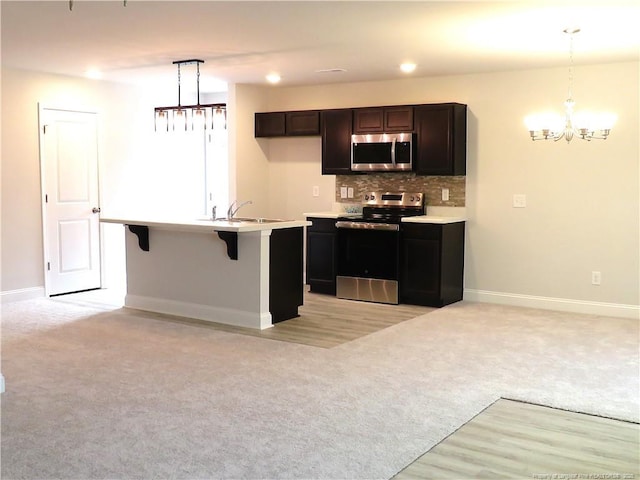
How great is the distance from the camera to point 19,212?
24.2 ft

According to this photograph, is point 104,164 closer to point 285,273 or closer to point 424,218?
point 285,273

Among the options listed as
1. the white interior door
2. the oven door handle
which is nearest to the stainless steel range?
the oven door handle

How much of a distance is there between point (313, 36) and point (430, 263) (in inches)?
108

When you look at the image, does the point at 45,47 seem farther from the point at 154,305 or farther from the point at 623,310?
the point at 623,310

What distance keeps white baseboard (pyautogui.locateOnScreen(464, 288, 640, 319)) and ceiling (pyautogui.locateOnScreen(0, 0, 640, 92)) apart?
229 cm

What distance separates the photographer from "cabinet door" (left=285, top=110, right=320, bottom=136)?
317 inches

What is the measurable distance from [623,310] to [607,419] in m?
3.04

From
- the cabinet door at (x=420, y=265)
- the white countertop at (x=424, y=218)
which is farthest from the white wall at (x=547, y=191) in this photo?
the cabinet door at (x=420, y=265)

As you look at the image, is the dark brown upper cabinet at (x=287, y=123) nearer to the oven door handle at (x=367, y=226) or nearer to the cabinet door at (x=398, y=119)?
the cabinet door at (x=398, y=119)

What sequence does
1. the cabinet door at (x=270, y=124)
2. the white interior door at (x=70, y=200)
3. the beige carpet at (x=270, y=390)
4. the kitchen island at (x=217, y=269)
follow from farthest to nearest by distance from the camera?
the cabinet door at (x=270, y=124) → the white interior door at (x=70, y=200) → the kitchen island at (x=217, y=269) → the beige carpet at (x=270, y=390)

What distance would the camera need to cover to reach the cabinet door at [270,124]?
8.29 metres

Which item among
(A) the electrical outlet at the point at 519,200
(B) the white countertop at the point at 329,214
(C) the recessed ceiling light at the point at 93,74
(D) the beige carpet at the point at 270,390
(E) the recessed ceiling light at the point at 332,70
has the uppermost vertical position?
(C) the recessed ceiling light at the point at 93,74

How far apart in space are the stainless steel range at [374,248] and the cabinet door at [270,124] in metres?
1.49

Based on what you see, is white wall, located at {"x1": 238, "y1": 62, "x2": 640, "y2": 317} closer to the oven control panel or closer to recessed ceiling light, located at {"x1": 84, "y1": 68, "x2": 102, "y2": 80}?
the oven control panel
